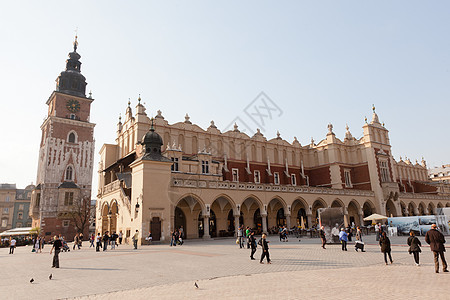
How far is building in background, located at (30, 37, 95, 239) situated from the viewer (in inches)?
1916

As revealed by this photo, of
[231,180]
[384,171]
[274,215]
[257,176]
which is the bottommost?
[274,215]

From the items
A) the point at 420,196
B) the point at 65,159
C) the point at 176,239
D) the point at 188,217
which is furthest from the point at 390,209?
the point at 65,159

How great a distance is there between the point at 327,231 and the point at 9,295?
19628 millimetres

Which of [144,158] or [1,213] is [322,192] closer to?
[144,158]

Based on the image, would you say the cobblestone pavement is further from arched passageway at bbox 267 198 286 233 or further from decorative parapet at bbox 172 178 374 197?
arched passageway at bbox 267 198 286 233

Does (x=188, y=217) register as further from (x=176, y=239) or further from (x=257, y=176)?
(x=257, y=176)

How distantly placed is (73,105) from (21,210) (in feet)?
130

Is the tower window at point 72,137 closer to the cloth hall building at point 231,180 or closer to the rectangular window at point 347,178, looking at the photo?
the cloth hall building at point 231,180

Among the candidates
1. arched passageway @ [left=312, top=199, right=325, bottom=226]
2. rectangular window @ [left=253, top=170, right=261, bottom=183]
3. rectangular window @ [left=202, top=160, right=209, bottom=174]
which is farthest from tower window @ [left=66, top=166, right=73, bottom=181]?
arched passageway @ [left=312, top=199, right=325, bottom=226]

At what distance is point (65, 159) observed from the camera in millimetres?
51719

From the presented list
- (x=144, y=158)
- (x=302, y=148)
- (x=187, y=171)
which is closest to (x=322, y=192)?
(x=302, y=148)

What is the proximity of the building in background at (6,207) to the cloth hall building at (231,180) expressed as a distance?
47874 millimetres

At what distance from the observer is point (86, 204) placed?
49844 mm

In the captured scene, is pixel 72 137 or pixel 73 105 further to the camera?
pixel 73 105
